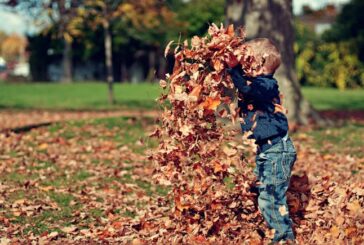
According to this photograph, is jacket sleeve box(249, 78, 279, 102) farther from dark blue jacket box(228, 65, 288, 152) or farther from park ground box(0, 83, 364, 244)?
park ground box(0, 83, 364, 244)

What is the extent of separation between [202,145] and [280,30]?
9.32m

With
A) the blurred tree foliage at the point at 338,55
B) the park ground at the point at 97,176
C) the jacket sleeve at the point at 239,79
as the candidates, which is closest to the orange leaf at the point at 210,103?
the jacket sleeve at the point at 239,79

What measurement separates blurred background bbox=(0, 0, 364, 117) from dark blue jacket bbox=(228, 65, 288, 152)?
0.64 m

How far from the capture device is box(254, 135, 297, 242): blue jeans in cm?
552

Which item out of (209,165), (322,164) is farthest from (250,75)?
(322,164)

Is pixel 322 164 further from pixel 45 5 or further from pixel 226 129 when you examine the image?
pixel 45 5

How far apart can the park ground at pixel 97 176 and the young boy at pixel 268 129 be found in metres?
0.41

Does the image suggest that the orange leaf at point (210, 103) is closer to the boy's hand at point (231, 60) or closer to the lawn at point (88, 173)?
the boy's hand at point (231, 60)

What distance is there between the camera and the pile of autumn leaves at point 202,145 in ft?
17.7

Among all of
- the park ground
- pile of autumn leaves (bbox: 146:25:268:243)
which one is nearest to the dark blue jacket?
pile of autumn leaves (bbox: 146:25:268:243)

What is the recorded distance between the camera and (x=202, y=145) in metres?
5.51

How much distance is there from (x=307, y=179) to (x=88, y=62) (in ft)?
174

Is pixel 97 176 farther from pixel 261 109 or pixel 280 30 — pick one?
pixel 280 30

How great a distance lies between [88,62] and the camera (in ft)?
192
